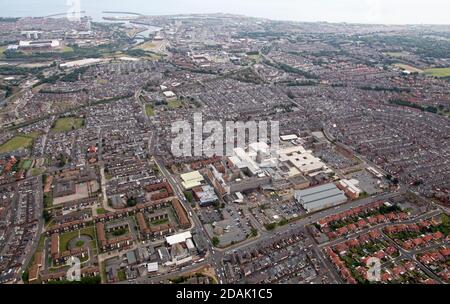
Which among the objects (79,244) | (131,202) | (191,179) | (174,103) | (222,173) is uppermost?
(174,103)

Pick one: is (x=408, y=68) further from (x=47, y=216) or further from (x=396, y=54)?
(x=47, y=216)

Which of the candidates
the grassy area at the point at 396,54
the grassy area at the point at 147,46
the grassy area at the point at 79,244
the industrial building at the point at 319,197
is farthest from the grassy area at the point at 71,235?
the grassy area at the point at 396,54

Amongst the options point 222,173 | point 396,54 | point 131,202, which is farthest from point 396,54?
point 131,202

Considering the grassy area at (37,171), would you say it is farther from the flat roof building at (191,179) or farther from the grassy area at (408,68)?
the grassy area at (408,68)

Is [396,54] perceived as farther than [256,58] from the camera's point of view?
Yes

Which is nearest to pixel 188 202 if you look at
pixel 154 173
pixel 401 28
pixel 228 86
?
pixel 154 173

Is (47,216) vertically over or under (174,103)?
under

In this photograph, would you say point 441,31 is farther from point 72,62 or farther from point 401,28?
point 72,62
